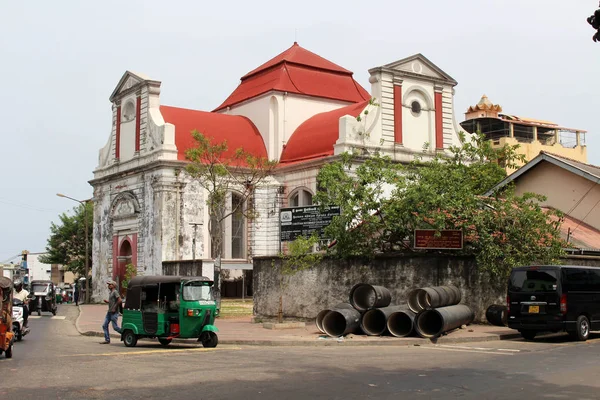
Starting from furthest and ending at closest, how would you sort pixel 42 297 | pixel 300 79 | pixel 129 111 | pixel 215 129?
pixel 300 79
pixel 129 111
pixel 215 129
pixel 42 297

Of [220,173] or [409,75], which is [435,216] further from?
[409,75]

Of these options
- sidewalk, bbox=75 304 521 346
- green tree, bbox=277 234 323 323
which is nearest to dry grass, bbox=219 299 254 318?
green tree, bbox=277 234 323 323

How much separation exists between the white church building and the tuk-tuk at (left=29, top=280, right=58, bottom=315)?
215 inches

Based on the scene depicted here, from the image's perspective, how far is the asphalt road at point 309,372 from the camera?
10838mm

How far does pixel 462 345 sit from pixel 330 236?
7.46 metres

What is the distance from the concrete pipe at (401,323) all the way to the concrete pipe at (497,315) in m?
3.05

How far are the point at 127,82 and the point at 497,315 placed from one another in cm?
3221

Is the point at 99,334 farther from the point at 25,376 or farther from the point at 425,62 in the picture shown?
the point at 425,62

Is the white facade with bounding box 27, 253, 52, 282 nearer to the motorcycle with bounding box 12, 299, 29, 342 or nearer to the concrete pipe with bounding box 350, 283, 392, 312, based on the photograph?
the motorcycle with bounding box 12, 299, 29, 342

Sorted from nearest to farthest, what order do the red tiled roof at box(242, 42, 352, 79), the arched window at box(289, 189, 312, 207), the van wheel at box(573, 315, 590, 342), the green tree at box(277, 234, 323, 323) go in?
the van wheel at box(573, 315, 590, 342), the green tree at box(277, 234, 323, 323), the arched window at box(289, 189, 312, 207), the red tiled roof at box(242, 42, 352, 79)

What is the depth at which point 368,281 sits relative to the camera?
77.9 ft

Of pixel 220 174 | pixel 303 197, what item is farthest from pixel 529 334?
pixel 303 197

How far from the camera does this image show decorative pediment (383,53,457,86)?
43906 mm

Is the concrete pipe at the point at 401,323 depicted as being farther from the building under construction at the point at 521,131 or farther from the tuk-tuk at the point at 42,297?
the building under construction at the point at 521,131
